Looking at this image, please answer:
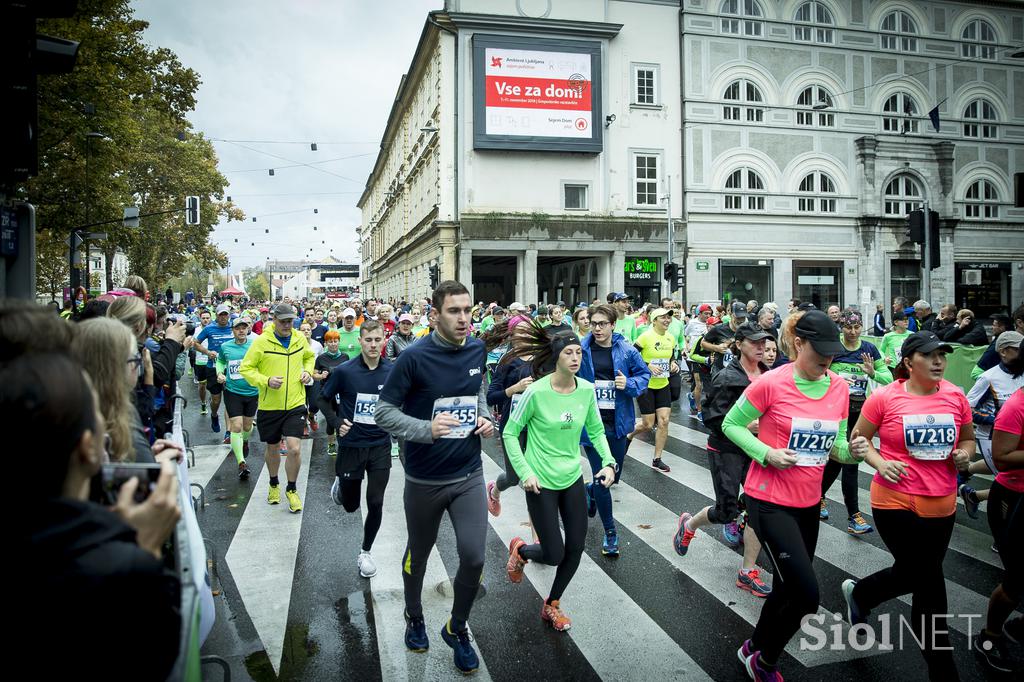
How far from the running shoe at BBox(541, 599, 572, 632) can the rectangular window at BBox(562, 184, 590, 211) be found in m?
28.3

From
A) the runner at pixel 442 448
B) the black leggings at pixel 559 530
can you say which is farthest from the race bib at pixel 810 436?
the runner at pixel 442 448

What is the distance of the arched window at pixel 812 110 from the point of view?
32.6 metres

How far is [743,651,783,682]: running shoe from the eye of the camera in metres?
3.64

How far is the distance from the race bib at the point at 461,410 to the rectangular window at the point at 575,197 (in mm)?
28302

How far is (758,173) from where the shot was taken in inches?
1267

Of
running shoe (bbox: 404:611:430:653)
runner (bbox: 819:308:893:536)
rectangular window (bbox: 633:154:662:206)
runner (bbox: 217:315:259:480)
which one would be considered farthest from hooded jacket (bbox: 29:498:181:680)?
rectangular window (bbox: 633:154:662:206)

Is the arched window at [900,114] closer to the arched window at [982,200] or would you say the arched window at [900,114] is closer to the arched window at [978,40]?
the arched window at [978,40]

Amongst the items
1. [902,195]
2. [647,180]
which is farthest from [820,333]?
[902,195]

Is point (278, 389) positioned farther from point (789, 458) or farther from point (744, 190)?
point (744, 190)

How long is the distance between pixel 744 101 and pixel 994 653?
3203 centimetres

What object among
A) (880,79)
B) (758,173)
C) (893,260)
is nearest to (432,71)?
(758,173)

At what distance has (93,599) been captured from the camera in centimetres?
147

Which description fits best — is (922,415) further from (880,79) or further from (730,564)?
(880,79)

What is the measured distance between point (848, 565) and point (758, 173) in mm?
29815
